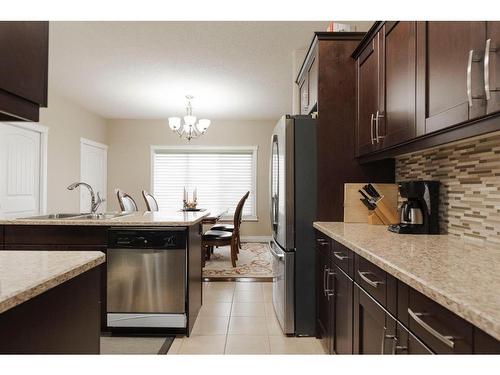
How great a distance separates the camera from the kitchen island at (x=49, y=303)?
32.5 inches

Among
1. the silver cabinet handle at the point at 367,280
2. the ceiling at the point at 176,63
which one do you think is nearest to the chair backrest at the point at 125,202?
the ceiling at the point at 176,63

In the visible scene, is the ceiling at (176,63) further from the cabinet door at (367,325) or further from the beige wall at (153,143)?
the cabinet door at (367,325)

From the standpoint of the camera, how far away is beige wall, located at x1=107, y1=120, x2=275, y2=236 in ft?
24.5

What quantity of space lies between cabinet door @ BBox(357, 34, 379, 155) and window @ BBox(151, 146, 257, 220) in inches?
197

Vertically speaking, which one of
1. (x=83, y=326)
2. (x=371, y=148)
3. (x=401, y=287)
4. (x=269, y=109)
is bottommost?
(x=83, y=326)

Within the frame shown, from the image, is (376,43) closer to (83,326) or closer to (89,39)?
(83,326)

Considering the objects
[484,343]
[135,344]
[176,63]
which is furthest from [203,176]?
[484,343]

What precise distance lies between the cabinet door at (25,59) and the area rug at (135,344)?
1.80 metres

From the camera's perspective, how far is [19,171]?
480cm

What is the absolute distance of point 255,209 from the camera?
24.6 ft

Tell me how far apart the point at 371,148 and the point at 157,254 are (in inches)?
63.3

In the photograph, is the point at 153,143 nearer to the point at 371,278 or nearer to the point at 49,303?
the point at 371,278

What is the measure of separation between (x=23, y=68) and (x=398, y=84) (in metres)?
1.70

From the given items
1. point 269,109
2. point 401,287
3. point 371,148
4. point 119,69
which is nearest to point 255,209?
point 269,109
